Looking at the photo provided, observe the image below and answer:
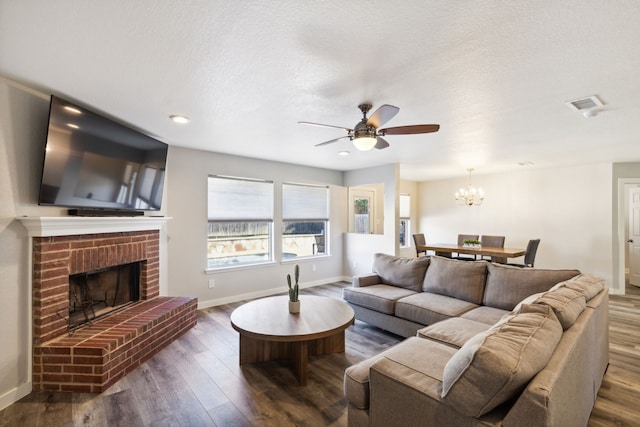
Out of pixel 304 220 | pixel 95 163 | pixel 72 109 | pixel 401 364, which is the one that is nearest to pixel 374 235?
pixel 304 220

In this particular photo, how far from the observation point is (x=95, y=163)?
2686 millimetres

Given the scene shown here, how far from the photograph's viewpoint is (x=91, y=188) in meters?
2.69

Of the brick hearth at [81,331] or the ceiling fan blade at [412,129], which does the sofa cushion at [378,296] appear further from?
the brick hearth at [81,331]

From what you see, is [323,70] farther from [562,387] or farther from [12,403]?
[12,403]

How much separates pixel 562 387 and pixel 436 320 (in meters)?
1.65

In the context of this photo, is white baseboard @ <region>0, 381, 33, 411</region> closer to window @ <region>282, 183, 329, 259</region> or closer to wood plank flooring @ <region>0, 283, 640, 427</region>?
wood plank flooring @ <region>0, 283, 640, 427</region>

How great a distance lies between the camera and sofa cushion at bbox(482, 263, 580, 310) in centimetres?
275

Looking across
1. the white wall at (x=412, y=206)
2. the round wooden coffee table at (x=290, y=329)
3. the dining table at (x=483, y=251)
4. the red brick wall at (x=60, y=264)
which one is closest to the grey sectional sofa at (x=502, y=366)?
the round wooden coffee table at (x=290, y=329)

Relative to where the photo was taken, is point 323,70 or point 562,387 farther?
point 323,70

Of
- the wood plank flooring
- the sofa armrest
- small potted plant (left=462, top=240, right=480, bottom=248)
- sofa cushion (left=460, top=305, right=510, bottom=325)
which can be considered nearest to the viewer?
the wood plank flooring

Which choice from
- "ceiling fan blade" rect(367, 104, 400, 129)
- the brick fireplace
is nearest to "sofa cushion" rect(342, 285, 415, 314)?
"ceiling fan blade" rect(367, 104, 400, 129)

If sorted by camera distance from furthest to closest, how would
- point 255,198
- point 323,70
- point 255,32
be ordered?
point 255,198, point 323,70, point 255,32

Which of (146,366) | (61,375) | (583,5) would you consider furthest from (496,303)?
(61,375)

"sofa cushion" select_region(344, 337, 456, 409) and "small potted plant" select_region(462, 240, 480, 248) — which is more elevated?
"small potted plant" select_region(462, 240, 480, 248)
